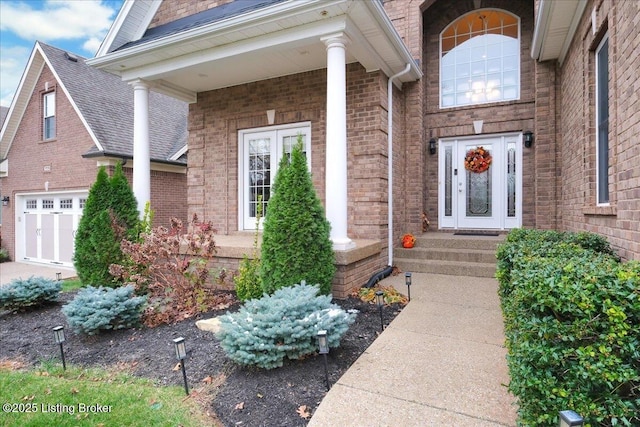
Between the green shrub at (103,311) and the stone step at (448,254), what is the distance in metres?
4.25

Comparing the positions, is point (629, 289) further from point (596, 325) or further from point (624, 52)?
point (624, 52)

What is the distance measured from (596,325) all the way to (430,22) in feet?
25.3

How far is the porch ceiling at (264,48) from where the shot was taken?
4.74m

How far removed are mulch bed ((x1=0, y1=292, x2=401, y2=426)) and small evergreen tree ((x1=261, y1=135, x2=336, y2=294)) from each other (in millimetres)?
745

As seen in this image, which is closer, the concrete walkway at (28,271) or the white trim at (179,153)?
the concrete walkway at (28,271)

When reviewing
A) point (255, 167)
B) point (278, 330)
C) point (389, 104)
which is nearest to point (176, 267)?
point (278, 330)

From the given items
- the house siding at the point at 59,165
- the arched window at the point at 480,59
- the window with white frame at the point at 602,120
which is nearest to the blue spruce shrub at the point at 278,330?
the window with white frame at the point at 602,120

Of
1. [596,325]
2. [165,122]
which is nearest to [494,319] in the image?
[596,325]

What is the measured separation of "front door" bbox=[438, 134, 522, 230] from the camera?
7.21 m

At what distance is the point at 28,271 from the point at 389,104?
11.6 m

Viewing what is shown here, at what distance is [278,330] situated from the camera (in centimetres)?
292

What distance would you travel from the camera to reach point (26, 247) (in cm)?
1300

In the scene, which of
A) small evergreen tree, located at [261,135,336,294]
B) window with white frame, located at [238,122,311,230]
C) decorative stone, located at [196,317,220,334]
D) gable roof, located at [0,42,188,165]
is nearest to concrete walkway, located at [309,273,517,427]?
small evergreen tree, located at [261,135,336,294]

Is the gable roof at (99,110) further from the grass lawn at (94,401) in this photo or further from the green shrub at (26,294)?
the grass lawn at (94,401)
